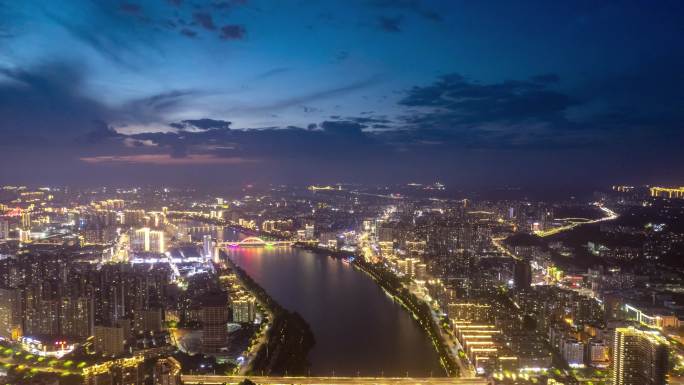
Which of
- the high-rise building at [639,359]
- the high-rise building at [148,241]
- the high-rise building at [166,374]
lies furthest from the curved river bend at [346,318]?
the high-rise building at [148,241]

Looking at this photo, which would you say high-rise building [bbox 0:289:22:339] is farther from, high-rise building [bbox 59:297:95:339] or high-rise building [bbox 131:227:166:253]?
high-rise building [bbox 131:227:166:253]

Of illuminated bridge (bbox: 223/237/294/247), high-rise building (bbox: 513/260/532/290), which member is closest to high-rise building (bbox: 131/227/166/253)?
illuminated bridge (bbox: 223/237/294/247)

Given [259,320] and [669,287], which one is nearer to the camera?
[259,320]

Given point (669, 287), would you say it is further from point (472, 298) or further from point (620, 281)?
point (472, 298)

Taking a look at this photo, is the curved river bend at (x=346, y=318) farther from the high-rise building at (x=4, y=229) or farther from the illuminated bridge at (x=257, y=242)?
the high-rise building at (x=4, y=229)

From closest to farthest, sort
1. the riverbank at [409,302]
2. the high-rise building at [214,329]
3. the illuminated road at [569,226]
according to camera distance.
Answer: the riverbank at [409,302]
the high-rise building at [214,329]
the illuminated road at [569,226]

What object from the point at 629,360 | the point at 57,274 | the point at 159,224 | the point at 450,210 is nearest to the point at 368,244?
the point at 450,210
